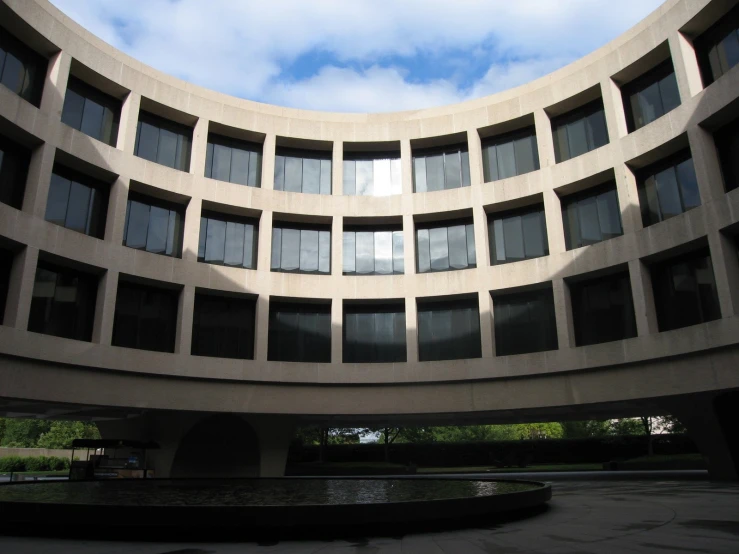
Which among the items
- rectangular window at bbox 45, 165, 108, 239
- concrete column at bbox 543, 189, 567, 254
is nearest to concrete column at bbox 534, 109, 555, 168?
concrete column at bbox 543, 189, 567, 254

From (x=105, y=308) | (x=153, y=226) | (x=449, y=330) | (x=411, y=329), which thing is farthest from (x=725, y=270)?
(x=153, y=226)

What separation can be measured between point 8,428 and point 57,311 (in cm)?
7475

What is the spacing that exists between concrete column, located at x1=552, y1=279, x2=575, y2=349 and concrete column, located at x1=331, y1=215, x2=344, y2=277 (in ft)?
36.5

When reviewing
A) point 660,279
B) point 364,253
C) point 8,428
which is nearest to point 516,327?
point 660,279

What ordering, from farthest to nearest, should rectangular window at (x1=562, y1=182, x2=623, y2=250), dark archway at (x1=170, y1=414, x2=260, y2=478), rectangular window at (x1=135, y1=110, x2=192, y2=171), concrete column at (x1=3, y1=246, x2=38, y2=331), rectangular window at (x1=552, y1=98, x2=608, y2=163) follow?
dark archway at (x1=170, y1=414, x2=260, y2=478) < rectangular window at (x1=135, y1=110, x2=192, y2=171) < rectangular window at (x1=552, y1=98, x2=608, y2=163) < rectangular window at (x1=562, y1=182, x2=623, y2=250) < concrete column at (x1=3, y1=246, x2=38, y2=331)

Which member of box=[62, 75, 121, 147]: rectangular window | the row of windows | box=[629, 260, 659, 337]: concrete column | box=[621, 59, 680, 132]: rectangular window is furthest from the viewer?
box=[62, 75, 121, 147]: rectangular window

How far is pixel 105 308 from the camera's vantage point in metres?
25.8

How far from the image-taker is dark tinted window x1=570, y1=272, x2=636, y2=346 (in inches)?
1059

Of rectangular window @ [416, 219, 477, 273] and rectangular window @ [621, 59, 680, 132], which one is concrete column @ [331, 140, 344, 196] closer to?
rectangular window @ [416, 219, 477, 273]

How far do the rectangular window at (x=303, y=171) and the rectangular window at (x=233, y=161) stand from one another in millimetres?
1206

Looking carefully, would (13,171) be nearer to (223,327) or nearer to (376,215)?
Answer: (223,327)

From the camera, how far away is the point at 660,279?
25891 millimetres

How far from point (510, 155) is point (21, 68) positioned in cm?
2338

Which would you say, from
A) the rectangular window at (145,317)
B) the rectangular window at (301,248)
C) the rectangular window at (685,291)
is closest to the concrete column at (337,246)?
the rectangular window at (301,248)
